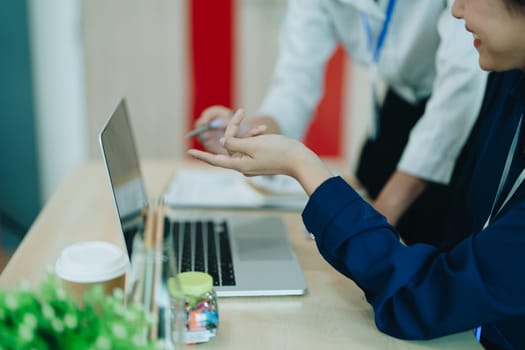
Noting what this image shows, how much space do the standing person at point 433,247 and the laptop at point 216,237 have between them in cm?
14

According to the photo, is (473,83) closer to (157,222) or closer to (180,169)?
(157,222)

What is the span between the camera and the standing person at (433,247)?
0.83 metres

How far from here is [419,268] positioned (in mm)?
889

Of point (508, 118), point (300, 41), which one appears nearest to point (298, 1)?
point (300, 41)

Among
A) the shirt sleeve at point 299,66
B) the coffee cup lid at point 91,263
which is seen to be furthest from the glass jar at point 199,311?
the shirt sleeve at point 299,66

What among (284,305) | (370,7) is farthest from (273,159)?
(370,7)

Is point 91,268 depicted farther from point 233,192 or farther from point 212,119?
point 233,192

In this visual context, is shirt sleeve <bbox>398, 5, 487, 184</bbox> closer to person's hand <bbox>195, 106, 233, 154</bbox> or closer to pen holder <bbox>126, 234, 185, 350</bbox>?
person's hand <bbox>195, 106, 233, 154</bbox>

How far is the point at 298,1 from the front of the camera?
1.55 m

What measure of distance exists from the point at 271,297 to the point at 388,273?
0.20m

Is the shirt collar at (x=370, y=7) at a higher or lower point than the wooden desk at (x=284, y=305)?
higher

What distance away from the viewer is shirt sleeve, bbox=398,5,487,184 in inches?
48.8

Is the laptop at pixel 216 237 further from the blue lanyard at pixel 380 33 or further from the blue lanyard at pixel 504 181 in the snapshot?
the blue lanyard at pixel 380 33

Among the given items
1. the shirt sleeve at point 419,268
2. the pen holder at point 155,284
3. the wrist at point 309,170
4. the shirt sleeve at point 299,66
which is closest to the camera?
the pen holder at point 155,284
